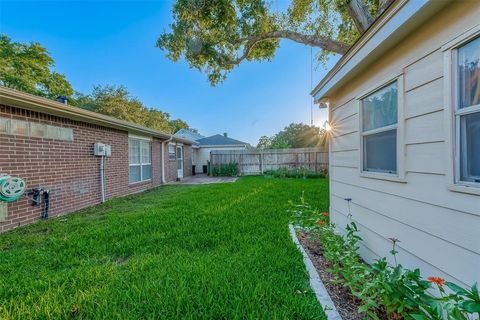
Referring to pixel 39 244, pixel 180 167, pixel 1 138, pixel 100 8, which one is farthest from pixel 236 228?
pixel 180 167

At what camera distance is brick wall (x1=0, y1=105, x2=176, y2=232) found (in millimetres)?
4562

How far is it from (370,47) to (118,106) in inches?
1049

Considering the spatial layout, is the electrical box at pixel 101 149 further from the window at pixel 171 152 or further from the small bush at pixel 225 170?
the small bush at pixel 225 170

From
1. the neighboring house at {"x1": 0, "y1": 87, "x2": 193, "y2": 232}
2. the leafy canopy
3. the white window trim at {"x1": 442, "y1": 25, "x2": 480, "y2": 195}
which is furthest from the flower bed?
the leafy canopy

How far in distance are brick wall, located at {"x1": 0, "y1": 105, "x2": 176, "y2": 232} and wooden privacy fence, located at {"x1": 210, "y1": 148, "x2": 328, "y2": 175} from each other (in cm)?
810

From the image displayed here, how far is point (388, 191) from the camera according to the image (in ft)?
8.02

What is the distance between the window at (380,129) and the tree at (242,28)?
5.74 m

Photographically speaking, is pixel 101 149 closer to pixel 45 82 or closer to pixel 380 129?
pixel 380 129

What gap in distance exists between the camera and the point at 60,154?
5688 mm

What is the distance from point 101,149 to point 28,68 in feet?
59.1

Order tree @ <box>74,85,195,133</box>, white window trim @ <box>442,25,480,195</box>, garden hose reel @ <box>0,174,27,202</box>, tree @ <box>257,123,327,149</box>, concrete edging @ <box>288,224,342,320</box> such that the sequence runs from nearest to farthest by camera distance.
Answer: white window trim @ <box>442,25,480,195</box>, concrete edging @ <box>288,224,342,320</box>, garden hose reel @ <box>0,174,27,202</box>, tree @ <box>74,85,195,133</box>, tree @ <box>257,123,327,149</box>

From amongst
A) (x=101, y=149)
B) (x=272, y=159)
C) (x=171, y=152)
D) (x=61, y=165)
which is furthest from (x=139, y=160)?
(x=272, y=159)

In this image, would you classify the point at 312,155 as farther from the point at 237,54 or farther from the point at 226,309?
the point at 226,309

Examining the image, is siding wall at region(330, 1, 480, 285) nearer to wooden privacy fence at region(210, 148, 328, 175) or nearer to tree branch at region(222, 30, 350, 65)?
tree branch at region(222, 30, 350, 65)
